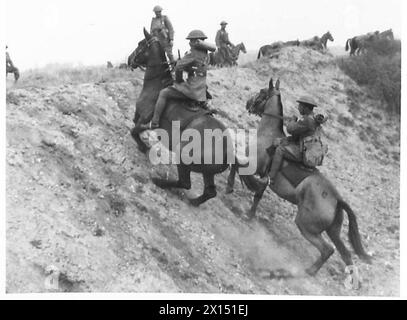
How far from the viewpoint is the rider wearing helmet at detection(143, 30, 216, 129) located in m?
11.6

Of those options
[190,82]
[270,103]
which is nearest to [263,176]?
[270,103]

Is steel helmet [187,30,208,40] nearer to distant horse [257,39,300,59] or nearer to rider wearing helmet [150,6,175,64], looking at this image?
rider wearing helmet [150,6,175,64]

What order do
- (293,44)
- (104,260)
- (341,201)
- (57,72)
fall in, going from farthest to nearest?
(293,44)
(57,72)
(341,201)
(104,260)

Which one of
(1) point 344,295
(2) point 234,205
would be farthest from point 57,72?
(1) point 344,295

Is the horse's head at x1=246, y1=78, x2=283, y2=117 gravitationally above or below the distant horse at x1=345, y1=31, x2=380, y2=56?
below

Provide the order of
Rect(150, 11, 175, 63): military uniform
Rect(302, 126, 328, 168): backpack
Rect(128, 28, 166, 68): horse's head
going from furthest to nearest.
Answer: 1. Rect(150, 11, 175, 63): military uniform
2. Rect(128, 28, 166, 68): horse's head
3. Rect(302, 126, 328, 168): backpack

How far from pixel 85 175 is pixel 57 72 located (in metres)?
6.09

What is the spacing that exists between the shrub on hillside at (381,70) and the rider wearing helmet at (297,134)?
380 inches

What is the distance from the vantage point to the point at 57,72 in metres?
16.9

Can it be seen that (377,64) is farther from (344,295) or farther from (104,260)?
(104,260)

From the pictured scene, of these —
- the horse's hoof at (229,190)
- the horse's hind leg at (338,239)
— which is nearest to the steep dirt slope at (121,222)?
the horse's hoof at (229,190)

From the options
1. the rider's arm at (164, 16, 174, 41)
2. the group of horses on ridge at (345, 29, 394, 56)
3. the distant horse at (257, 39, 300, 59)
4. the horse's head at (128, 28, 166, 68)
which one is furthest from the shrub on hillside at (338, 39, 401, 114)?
the horse's head at (128, 28, 166, 68)

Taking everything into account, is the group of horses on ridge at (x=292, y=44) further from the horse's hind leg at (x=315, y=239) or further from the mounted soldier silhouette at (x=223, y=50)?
the horse's hind leg at (x=315, y=239)
